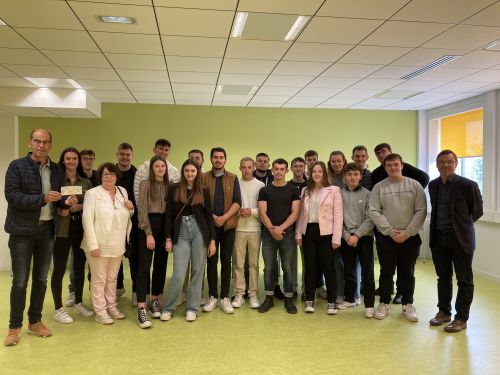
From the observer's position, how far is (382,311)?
12.6 ft

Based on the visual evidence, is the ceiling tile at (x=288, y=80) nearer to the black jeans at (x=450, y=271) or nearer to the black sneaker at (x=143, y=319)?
the black jeans at (x=450, y=271)

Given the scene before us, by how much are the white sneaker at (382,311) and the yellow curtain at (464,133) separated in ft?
12.8

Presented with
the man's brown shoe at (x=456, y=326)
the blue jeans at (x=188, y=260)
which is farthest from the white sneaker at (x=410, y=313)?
the blue jeans at (x=188, y=260)

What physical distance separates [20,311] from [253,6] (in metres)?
3.05

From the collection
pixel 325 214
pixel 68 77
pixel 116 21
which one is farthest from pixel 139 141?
pixel 325 214

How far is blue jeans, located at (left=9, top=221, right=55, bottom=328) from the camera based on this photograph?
310cm

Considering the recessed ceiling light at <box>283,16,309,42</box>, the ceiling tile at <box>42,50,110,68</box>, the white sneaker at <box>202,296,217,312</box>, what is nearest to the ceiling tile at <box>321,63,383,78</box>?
the recessed ceiling light at <box>283,16,309,42</box>

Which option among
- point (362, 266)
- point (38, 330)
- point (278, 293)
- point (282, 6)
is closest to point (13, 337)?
point (38, 330)

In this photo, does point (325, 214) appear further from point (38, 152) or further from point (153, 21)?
point (38, 152)

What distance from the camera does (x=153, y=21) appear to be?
132 inches

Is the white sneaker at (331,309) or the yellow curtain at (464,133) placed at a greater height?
the yellow curtain at (464,133)

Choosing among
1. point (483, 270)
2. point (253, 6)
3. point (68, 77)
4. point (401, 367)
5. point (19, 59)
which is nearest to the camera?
point (401, 367)

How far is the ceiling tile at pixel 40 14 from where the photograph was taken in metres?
3.03

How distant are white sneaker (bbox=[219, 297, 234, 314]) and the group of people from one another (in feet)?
0.08
